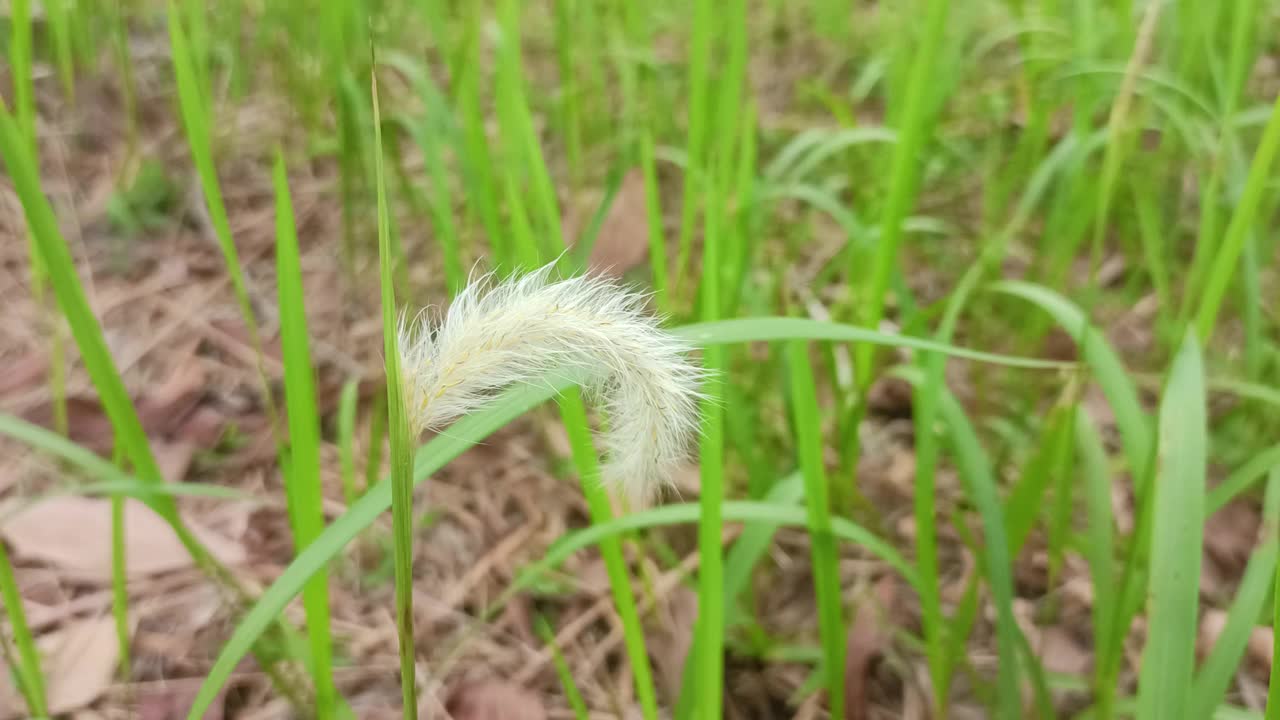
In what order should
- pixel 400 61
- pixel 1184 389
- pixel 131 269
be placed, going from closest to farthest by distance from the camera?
pixel 1184 389, pixel 400 61, pixel 131 269

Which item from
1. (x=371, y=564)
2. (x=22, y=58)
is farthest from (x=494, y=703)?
(x=22, y=58)

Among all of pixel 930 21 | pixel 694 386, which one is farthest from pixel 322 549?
pixel 930 21

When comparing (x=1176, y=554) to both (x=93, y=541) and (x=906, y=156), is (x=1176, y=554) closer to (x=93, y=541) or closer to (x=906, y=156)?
(x=906, y=156)

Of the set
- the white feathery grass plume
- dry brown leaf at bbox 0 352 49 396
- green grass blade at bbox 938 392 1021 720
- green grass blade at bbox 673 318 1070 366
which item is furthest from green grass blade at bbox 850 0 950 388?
dry brown leaf at bbox 0 352 49 396

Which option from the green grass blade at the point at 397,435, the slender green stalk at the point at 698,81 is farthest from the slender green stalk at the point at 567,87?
the green grass blade at the point at 397,435

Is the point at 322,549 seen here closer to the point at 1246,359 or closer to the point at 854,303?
the point at 854,303

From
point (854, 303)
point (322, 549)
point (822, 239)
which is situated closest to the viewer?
point (322, 549)

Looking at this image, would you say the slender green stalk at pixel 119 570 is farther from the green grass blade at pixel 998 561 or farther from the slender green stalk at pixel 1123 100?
the slender green stalk at pixel 1123 100
